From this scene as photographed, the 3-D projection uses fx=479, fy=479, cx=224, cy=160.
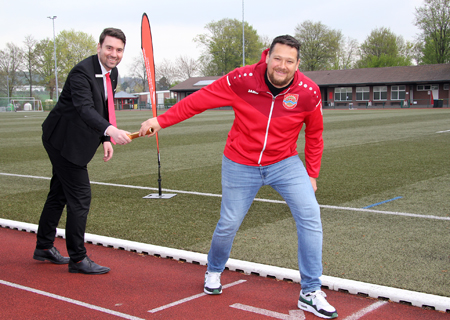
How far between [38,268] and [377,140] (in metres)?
13.9

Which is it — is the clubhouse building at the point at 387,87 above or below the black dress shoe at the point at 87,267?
above

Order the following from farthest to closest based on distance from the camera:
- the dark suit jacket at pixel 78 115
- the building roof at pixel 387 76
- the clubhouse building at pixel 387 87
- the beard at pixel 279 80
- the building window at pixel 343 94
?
Answer: the building window at pixel 343 94
the building roof at pixel 387 76
the clubhouse building at pixel 387 87
the dark suit jacket at pixel 78 115
the beard at pixel 279 80

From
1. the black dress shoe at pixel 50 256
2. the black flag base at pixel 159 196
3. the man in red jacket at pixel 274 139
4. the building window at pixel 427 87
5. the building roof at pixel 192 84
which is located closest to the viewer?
the man in red jacket at pixel 274 139

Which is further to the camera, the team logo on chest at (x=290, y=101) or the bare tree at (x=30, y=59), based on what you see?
the bare tree at (x=30, y=59)

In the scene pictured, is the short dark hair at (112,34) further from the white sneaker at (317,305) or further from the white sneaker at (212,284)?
the white sneaker at (317,305)

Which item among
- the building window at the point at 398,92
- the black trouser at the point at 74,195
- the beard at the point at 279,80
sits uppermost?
the building window at the point at 398,92

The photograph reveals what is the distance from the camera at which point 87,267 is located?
172 inches

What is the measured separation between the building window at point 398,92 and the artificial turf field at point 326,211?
49724mm

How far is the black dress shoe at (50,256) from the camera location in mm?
4672

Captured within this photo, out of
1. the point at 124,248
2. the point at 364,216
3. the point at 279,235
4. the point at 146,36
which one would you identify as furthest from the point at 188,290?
the point at 146,36

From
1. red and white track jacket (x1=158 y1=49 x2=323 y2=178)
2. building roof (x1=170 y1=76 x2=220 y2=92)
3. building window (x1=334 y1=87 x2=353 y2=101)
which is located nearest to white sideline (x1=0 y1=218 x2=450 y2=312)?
red and white track jacket (x1=158 y1=49 x2=323 y2=178)

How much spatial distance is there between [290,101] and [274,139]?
0.31 meters

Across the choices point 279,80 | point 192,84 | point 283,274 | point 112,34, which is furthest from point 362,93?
point 279,80

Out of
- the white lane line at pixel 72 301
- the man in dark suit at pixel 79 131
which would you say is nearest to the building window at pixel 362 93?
the man in dark suit at pixel 79 131
